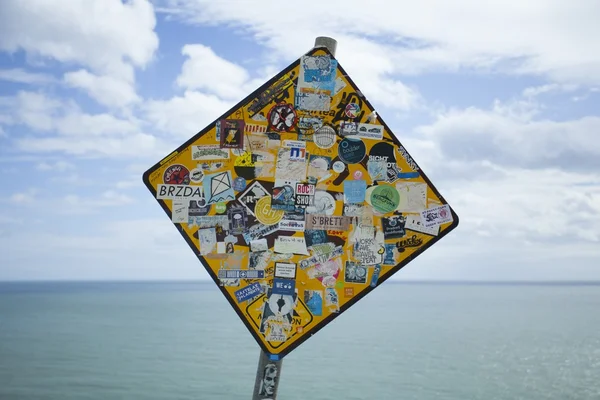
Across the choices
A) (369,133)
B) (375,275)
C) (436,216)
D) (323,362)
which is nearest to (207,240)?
(375,275)

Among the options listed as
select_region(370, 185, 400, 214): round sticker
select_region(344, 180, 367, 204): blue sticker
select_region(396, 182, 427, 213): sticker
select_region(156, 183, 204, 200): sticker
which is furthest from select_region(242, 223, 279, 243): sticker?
select_region(396, 182, 427, 213): sticker

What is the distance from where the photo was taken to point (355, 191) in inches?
114

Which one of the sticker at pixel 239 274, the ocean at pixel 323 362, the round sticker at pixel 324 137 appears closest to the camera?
the sticker at pixel 239 274

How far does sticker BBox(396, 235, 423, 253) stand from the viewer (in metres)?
2.89

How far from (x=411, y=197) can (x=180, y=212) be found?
107 centimetres

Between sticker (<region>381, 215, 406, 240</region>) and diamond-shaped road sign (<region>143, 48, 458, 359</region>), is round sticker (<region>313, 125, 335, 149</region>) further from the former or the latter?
sticker (<region>381, 215, 406, 240</region>)

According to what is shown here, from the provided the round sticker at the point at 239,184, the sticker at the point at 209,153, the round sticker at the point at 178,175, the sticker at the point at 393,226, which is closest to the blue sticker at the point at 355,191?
the sticker at the point at 393,226

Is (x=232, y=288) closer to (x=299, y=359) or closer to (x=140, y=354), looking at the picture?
(x=299, y=359)

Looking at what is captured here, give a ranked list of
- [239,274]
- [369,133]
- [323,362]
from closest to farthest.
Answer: [239,274], [369,133], [323,362]

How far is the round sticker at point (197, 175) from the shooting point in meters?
2.88

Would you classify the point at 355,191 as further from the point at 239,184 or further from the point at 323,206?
the point at 239,184

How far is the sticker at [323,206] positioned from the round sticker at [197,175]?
1.69 feet

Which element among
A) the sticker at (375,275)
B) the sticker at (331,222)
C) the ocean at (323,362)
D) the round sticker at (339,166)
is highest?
the round sticker at (339,166)

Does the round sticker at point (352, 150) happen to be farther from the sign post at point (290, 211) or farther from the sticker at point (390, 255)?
the sticker at point (390, 255)
